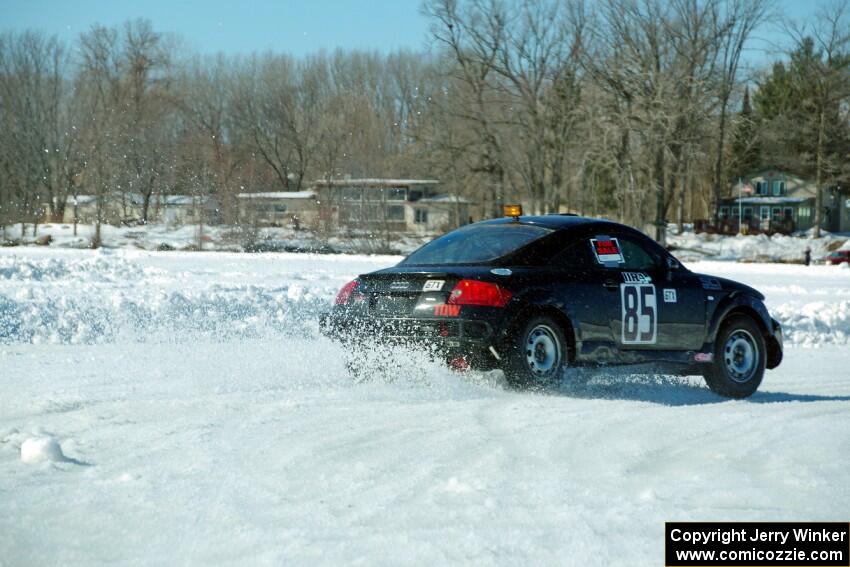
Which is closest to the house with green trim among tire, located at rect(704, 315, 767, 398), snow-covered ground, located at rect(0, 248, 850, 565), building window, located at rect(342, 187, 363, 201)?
building window, located at rect(342, 187, 363, 201)

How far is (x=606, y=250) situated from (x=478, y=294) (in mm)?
1552

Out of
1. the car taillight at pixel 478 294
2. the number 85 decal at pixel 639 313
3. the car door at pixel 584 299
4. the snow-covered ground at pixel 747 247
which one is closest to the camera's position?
the car taillight at pixel 478 294

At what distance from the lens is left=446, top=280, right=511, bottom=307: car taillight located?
794 cm

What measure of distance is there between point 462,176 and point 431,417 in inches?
2236

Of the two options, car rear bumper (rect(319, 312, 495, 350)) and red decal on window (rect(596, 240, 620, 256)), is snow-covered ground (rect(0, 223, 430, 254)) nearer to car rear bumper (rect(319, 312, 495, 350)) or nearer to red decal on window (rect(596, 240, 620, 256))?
red decal on window (rect(596, 240, 620, 256))

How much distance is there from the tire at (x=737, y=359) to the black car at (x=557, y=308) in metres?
0.01

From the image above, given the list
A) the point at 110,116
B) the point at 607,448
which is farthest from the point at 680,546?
the point at 110,116

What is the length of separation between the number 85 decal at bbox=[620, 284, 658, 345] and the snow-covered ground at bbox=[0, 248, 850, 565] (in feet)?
1.60

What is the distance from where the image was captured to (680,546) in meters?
4.32

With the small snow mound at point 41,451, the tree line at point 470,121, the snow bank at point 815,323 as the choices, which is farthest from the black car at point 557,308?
the tree line at point 470,121

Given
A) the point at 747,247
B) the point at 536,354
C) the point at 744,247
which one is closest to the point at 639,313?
the point at 536,354

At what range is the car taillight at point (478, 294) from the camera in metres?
7.94

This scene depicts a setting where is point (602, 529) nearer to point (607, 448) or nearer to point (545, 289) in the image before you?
point (607, 448)

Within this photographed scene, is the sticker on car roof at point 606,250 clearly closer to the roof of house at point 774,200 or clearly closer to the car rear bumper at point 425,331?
the car rear bumper at point 425,331
